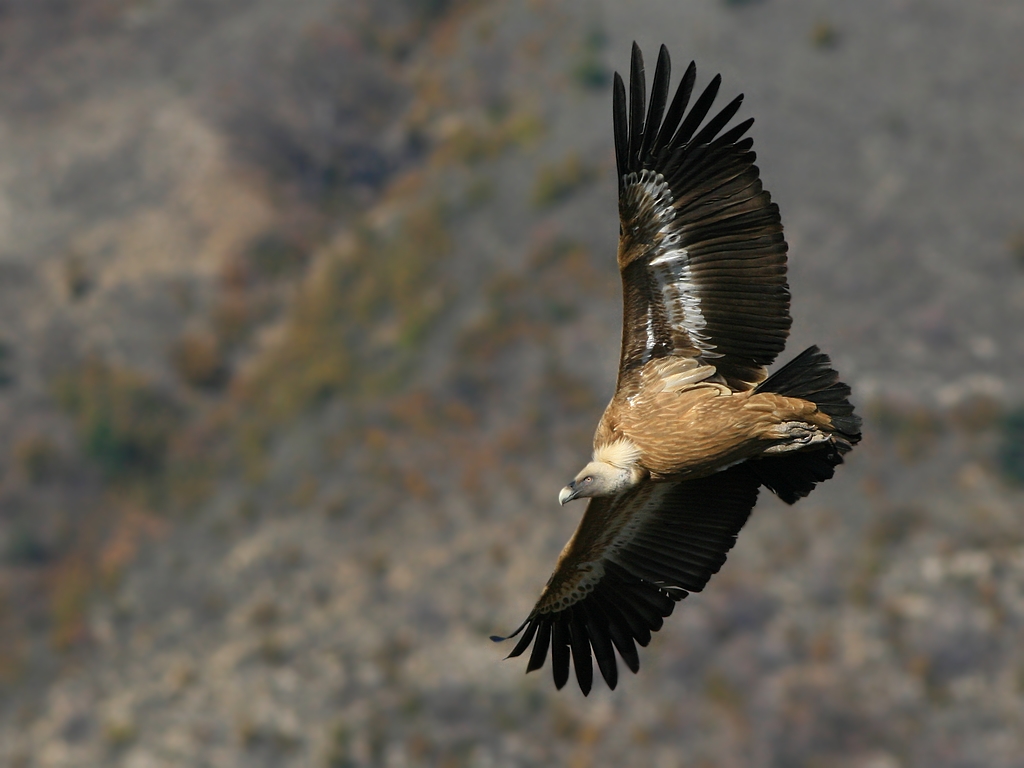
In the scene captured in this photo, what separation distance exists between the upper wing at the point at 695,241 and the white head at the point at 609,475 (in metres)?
0.72

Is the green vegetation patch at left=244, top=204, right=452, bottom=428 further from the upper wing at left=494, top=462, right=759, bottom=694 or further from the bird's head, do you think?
the bird's head

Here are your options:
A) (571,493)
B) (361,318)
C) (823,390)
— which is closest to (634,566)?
(571,493)

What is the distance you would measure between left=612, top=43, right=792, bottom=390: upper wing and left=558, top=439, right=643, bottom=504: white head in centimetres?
72

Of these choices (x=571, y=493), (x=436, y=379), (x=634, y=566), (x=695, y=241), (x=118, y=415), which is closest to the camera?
(x=571, y=493)

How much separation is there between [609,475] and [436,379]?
31.7 metres

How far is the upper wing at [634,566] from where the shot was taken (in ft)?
Answer: 33.7

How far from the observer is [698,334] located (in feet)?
31.6

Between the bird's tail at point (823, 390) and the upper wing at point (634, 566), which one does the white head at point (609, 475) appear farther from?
the bird's tail at point (823, 390)

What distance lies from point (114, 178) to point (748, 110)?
26.3m

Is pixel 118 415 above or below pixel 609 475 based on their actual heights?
above

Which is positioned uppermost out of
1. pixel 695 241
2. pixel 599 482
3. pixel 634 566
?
pixel 695 241

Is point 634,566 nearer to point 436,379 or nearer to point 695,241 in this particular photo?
point 695,241

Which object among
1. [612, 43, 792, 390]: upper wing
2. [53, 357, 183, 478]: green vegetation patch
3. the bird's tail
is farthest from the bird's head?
[53, 357, 183, 478]: green vegetation patch

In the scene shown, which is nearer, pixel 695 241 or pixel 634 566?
pixel 695 241
